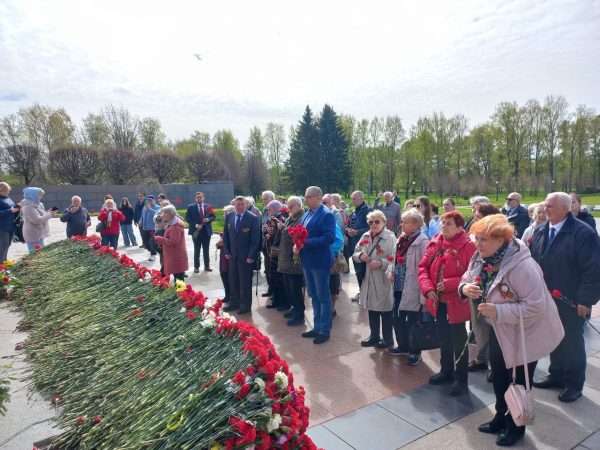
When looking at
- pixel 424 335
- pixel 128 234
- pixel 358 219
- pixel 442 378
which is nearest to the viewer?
pixel 442 378

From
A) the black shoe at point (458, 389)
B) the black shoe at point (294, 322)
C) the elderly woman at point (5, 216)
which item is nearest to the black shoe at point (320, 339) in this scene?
the black shoe at point (294, 322)

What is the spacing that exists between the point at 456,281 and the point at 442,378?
3.67 feet

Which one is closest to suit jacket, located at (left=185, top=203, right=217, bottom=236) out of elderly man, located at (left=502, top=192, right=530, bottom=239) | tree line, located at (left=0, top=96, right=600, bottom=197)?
elderly man, located at (left=502, top=192, right=530, bottom=239)

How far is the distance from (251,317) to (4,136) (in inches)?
1644

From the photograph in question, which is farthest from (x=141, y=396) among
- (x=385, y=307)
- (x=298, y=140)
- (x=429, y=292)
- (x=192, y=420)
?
(x=298, y=140)

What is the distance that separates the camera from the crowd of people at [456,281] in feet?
9.62

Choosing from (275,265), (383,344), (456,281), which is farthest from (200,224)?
(456,281)

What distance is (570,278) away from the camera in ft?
12.4

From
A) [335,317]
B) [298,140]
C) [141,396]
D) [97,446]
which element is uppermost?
[298,140]

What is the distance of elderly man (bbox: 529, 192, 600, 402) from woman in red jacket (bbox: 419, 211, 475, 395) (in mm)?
825

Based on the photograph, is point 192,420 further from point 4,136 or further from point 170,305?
point 4,136

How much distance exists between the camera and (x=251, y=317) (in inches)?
255

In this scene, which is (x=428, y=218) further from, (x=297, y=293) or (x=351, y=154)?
(x=351, y=154)

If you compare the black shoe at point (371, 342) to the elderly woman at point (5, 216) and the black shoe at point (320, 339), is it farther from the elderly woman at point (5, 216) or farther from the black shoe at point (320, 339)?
the elderly woman at point (5, 216)
